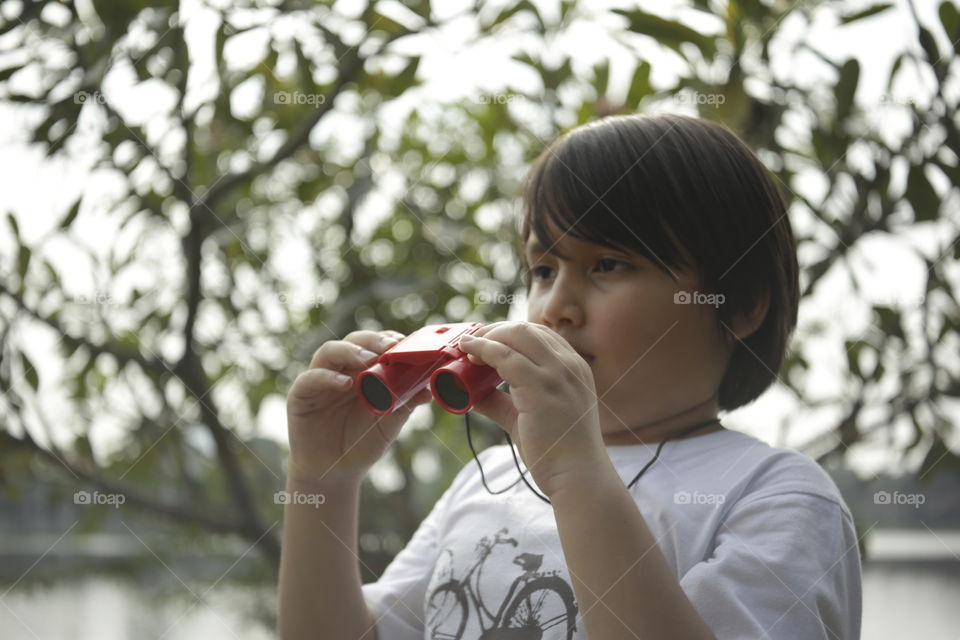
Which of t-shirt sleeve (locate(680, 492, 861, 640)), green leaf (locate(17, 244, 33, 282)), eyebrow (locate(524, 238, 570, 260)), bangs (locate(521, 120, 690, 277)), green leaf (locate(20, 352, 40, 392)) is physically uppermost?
bangs (locate(521, 120, 690, 277))

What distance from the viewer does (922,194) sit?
80 centimetres

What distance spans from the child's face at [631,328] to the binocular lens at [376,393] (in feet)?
0.43

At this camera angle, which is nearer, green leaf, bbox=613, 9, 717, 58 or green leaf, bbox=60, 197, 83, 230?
green leaf, bbox=613, 9, 717, 58

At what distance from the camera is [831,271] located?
921 millimetres

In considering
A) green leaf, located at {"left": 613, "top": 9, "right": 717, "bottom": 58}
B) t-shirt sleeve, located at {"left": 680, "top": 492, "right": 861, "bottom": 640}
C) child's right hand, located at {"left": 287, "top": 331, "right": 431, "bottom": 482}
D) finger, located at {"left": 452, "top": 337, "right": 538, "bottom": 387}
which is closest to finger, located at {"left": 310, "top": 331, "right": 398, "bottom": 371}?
child's right hand, located at {"left": 287, "top": 331, "right": 431, "bottom": 482}

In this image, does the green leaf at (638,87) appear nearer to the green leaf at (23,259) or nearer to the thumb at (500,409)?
the thumb at (500,409)

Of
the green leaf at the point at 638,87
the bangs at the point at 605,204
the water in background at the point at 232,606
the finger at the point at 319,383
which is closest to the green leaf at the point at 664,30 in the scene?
the green leaf at the point at 638,87

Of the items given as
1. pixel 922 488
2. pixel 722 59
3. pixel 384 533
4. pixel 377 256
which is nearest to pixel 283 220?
pixel 377 256

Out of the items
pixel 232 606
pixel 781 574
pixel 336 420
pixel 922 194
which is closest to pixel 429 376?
pixel 336 420

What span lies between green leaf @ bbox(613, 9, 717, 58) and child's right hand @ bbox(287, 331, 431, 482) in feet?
1.30

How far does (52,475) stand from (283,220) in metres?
0.48

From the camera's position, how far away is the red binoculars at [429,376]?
0.52 metres

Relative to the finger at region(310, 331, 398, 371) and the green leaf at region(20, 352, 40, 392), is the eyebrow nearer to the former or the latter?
the finger at region(310, 331, 398, 371)

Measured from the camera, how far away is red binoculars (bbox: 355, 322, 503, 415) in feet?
1.72
